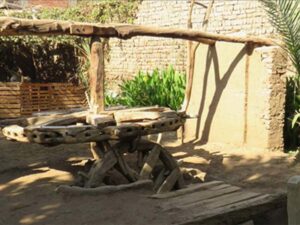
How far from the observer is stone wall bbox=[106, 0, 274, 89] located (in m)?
10.7

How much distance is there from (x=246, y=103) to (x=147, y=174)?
276 centimetres

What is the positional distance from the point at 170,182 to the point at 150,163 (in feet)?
1.16

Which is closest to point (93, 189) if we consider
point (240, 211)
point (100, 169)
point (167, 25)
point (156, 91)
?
point (100, 169)

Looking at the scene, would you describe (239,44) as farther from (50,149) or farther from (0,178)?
(0,178)

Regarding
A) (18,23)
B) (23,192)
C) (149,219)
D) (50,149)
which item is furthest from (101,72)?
(50,149)

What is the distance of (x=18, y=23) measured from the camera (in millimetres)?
5230

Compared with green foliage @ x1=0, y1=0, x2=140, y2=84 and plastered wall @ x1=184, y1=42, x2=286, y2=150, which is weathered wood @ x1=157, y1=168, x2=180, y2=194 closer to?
plastered wall @ x1=184, y1=42, x2=286, y2=150

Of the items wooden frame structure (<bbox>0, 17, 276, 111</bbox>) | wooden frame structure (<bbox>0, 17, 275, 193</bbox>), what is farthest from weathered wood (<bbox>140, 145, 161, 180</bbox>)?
wooden frame structure (<bbox>0, 17, 276, 111</bbox>)

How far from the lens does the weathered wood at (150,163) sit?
590 centimetres

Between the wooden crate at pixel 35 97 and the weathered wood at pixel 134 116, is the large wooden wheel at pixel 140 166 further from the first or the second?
the wooden crate at pixel 35 97

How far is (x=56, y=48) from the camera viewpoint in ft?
45.8

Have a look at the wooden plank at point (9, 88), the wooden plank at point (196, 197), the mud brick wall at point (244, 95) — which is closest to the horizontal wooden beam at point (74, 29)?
the mud brick wall at point (244, 95)

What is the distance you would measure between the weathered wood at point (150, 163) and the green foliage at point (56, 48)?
313 inches

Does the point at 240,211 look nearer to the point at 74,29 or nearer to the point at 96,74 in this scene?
the point at 96,74
